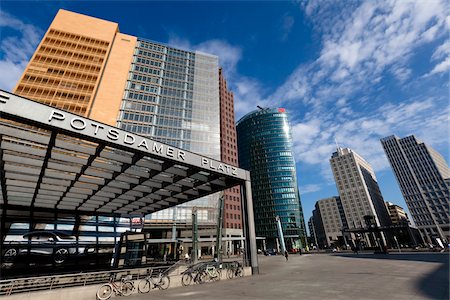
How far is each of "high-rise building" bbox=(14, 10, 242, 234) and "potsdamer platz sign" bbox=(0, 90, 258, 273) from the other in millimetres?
36488

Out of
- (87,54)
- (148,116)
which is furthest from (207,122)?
(87,54)

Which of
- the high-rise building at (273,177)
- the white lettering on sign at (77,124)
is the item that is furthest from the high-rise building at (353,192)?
the white lettering on sign at (77,124)

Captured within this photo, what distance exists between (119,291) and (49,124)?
319 inches

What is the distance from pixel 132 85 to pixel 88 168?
2275 inches

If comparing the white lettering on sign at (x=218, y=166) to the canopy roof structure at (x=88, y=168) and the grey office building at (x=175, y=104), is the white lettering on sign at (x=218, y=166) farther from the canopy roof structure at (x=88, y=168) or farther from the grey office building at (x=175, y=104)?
the grey office building at (x=175, y=104)

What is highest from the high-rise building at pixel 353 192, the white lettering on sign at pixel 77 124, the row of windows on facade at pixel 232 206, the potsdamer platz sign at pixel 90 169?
the high-rise building at pixel 353 192

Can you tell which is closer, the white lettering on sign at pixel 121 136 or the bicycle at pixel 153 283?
the white lettering on sign at pixel 121 136

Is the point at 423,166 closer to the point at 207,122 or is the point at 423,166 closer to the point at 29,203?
the point at 207,122

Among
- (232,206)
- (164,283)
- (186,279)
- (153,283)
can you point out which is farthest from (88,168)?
(232,206)

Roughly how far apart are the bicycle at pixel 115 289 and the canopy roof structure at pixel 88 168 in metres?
6.18

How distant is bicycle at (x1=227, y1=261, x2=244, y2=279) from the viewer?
14789 millimetres

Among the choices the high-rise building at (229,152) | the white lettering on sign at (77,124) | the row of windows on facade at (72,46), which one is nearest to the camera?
the white lettering on sign at (77,124)

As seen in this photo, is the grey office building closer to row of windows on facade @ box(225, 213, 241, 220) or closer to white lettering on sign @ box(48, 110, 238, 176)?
row of windows on facade @ box(225, 213, 241, 220)

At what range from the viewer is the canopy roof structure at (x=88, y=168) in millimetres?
9414
